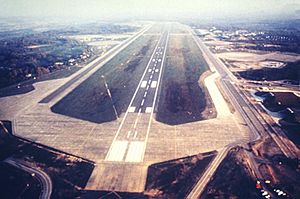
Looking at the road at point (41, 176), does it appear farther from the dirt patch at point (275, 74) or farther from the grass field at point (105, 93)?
the dirt patch at point (275, 74)

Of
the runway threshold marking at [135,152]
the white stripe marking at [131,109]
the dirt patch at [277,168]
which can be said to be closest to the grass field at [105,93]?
the white stripe marking at [131,109]

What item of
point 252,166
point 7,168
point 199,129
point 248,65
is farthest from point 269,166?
point 248,65

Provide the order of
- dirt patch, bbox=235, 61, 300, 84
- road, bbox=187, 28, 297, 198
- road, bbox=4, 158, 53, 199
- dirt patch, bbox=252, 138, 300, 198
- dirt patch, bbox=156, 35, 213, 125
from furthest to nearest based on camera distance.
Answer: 1. dirt patch, bbox=235, 61, 300, 84
2. dirt patch, bbox=156, 35, 213, 125
3. road, bbox=187, 28, 297, 198
4. dirt patch, bbox=252, 138, 300, 198
5. road, bbox=4, 158, 53, 199

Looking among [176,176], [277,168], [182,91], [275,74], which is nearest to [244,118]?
[277,168]

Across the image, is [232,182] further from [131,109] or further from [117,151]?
[131,109]

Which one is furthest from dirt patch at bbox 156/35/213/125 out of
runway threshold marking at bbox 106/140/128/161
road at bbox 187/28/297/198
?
runway threshold marking at bbox 106/140/128/161

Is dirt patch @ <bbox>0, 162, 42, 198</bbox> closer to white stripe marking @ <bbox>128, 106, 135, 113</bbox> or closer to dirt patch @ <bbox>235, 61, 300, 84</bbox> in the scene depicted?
white stripe marking @ <bbox>128, 106, 135, 113</bbox>
